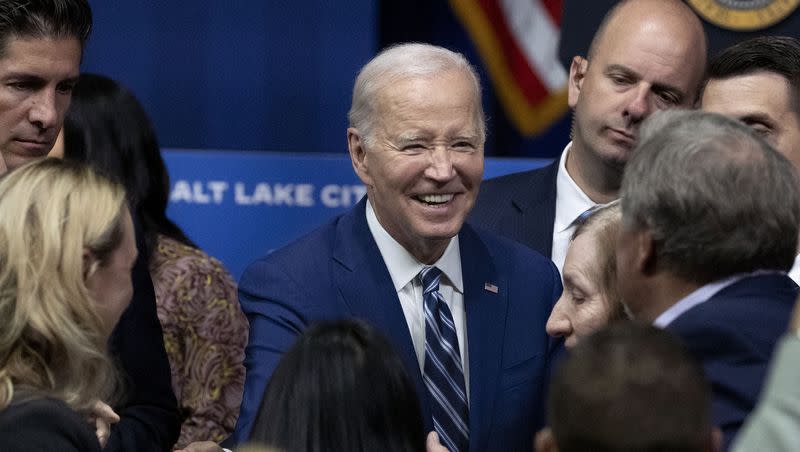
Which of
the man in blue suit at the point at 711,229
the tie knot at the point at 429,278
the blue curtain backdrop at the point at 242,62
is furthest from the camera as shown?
the blue curtain backdrop at the point at 242,62

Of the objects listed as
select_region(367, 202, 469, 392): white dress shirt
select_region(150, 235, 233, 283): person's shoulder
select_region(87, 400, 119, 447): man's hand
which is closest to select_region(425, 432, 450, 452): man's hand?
select_region(367, 202, 469, 392): white dress shirt

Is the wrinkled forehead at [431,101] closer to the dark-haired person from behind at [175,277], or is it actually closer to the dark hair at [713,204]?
the dark hair at [713,204]

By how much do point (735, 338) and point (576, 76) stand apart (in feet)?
6.75

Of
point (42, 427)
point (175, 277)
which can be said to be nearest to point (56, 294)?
point (42, 427)

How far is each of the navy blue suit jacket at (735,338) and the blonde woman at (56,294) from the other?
3.28ft

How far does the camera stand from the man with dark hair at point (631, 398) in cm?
178

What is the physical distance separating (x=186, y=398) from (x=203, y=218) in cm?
131

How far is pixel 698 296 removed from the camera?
254cm

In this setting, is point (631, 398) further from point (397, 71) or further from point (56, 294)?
point (397, 71)

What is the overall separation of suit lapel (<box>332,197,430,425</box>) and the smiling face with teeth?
100mm

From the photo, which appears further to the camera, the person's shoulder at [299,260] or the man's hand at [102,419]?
the person's shoulder at [299,260]

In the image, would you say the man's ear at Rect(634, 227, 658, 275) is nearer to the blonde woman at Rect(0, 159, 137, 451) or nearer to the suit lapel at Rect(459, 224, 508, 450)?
the suit lapel at Rect(459, 224, 508, 450)

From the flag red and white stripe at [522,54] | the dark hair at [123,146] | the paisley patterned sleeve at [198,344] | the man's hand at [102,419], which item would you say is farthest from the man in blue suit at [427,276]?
the flag red and white stripe at [522,54]

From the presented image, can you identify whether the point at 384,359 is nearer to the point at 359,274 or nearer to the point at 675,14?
the point at 359,274
